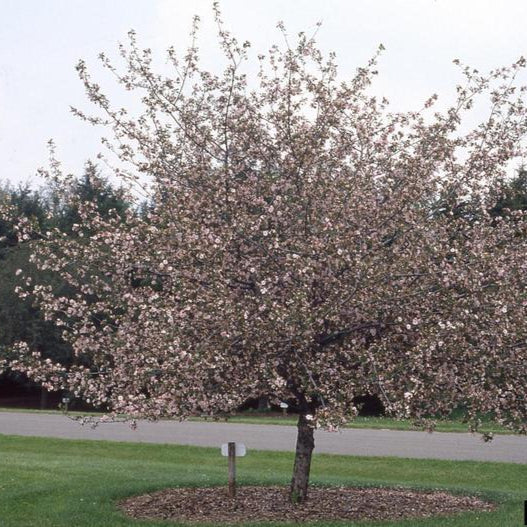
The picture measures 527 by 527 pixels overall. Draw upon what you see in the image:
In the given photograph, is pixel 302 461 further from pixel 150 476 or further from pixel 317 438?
pixel 317 438

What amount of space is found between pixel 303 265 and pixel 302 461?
309 cm

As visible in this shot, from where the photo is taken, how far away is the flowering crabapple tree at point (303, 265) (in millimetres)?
9152

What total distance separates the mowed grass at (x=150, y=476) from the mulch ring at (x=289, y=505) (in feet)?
1.37

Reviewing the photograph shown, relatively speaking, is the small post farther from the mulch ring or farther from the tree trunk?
the tree trunk

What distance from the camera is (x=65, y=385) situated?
1053 centimetres

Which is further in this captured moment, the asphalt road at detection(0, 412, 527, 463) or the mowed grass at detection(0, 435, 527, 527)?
the asphalt road at detection(0, 412, 527, 463)

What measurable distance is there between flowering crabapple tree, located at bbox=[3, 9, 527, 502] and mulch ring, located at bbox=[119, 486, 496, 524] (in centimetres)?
58

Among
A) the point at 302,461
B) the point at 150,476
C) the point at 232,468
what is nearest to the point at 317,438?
the point at 150,476

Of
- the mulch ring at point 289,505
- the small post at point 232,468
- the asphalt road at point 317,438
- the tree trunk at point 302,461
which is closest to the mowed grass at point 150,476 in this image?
the mulch ring at point 289,505

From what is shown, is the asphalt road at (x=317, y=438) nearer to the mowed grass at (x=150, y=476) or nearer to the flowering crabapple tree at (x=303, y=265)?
the mowed grass at (x=150, y=476)

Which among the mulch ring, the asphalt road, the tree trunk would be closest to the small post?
the mulch ring

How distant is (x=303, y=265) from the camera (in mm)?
9195

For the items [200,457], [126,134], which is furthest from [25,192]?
[126,134]

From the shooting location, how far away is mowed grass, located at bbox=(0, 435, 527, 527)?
34.4ft
